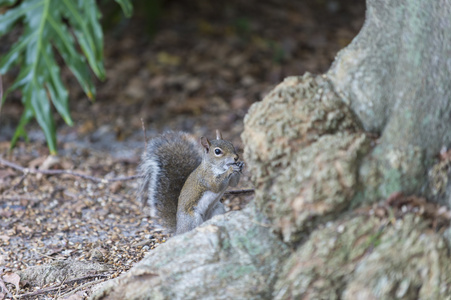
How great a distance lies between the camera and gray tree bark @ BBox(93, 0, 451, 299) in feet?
5.60

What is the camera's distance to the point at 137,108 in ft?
16.7

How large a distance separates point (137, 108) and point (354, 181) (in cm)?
361

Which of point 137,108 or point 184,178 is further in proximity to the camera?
point 137,108

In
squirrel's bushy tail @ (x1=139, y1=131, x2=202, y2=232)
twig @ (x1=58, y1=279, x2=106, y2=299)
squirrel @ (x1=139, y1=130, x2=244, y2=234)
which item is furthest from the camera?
squirrel's bushy tail @ (x1=139, y1=131, x2=202, y2=232)

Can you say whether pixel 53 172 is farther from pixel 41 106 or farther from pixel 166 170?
pixel 166 170

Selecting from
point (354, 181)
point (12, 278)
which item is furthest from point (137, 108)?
point (354, 181)

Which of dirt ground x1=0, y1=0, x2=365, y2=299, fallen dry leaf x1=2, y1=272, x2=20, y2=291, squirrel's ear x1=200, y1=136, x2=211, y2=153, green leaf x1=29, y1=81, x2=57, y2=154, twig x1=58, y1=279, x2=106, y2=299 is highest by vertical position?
squirrel's ear x1=200, y1=136, x2=211, y2=153

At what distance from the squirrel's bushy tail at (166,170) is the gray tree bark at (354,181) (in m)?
0.84

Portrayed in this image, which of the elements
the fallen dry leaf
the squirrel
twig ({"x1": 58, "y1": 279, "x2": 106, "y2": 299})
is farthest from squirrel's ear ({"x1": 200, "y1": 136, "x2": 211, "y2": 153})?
the fallen dry leaf

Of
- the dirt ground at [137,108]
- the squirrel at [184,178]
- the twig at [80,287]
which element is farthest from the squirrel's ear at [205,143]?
the twig at [80,287]

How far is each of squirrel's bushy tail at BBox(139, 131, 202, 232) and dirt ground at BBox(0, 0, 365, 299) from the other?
0.58ft

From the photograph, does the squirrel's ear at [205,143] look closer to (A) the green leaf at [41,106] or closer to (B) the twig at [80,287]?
(B) the twig at [80,287]

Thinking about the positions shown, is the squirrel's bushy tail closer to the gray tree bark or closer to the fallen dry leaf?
the fallen dry leaf

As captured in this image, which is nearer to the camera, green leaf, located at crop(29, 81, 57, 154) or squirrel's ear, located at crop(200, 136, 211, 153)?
squirrel's ear, located at crop(200, 136, 211, 153)
